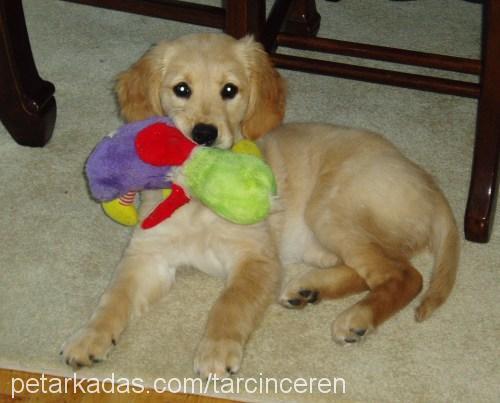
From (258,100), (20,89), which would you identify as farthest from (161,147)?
(20,89)

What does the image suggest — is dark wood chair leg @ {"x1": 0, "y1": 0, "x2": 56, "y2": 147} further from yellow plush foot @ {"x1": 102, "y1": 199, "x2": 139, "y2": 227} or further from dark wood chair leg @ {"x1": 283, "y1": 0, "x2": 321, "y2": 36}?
dark wood chair leg @ {"x1": 283, "y1": 0, "x2": 321, "y2": 36}

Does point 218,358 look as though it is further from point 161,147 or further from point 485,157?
point 485,157

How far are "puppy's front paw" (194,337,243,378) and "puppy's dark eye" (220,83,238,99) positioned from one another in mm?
594

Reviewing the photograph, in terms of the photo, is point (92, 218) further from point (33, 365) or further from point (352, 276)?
point (352, 276)

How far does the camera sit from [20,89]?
257cm

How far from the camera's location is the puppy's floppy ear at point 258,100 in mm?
2281

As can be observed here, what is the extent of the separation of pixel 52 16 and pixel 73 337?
5.35ft

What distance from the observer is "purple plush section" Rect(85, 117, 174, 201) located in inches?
77.0

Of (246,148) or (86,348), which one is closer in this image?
(86,348)

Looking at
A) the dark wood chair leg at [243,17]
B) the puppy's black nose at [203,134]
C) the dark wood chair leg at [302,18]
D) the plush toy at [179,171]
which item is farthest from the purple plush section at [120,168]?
the dark wood chair leg at [302,18]

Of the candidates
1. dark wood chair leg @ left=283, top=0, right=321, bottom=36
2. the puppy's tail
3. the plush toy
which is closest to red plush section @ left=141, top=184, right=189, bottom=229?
the plush toy

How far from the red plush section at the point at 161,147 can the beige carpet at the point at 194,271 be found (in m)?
0.37

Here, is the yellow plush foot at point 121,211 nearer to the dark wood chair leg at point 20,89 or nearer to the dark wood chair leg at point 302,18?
the dark wood chair leg at point 20,89

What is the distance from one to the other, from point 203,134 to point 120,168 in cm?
21
